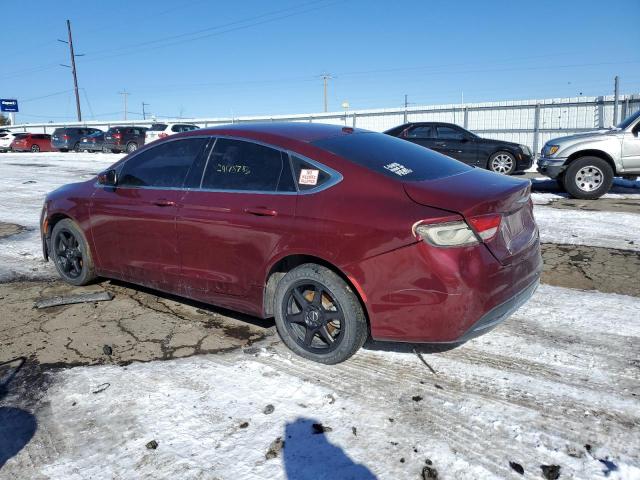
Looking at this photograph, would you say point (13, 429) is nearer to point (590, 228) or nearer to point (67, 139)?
point (590, 228)

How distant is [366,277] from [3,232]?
675 cm

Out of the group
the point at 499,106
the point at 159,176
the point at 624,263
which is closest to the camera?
the point at 159,176

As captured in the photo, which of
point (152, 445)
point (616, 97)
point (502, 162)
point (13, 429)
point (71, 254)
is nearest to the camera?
point (152, 445)

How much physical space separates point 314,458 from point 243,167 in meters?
2.05

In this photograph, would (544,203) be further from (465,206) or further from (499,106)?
(499,106)

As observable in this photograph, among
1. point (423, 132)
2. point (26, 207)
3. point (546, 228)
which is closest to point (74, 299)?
point (546, 228)

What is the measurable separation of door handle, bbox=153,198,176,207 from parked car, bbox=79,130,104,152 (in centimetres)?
2781

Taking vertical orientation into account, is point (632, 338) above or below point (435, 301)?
below

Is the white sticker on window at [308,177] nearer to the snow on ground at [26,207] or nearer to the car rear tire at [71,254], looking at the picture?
the car rear tire at [71,254]

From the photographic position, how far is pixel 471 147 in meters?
13.7

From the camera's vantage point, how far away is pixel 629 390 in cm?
286

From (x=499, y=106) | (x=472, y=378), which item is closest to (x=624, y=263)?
(x=472, y=378)

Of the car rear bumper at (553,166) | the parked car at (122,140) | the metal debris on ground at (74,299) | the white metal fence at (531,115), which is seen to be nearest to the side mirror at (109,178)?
the metal debris on ground at (74,299)

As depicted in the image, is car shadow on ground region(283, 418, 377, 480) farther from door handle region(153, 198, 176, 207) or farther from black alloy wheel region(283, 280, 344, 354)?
door handle region(153, 198, 176, 207)
